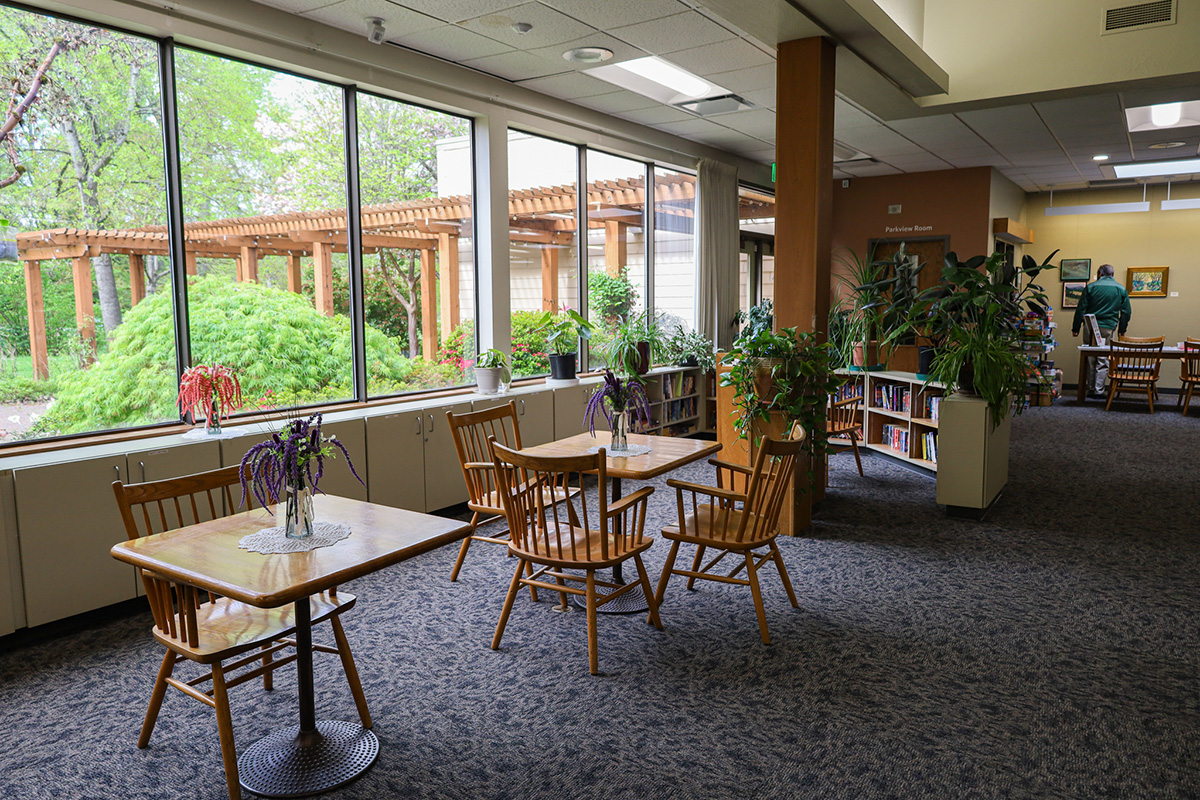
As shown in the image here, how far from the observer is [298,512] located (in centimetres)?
264

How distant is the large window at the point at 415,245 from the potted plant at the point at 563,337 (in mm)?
834

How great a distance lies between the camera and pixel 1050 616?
3.89 m

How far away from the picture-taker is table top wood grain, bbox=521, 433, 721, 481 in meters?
3.70

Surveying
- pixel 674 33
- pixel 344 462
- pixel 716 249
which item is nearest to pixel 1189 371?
pixel 716 249

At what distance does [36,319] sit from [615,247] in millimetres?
5210

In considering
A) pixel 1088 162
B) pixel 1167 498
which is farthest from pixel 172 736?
pixel 1088 162

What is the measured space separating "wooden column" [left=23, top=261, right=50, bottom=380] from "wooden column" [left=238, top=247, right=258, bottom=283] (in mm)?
1063

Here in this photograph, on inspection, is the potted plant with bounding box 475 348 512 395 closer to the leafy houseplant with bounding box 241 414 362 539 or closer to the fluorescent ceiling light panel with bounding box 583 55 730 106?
the fluorescent ceiling light panel with bounding box 583 55 730 106

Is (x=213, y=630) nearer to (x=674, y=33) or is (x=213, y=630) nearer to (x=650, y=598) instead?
(x=650, y=598)

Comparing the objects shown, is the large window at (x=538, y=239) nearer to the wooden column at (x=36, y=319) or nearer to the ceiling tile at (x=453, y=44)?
the ceiling tile at (x=453, y=44)

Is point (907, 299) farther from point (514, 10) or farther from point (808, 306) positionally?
point (514, 10)

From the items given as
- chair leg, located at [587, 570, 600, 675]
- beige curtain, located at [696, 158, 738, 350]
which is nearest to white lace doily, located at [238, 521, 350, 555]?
chair leg, located at [587, 570, 600, 675]

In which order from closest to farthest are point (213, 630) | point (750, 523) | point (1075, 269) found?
1. point (213, 630)
2. point (750, 523)
3. point (1075, 269)

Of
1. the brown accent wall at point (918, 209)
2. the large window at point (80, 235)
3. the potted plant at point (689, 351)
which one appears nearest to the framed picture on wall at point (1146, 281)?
the brown accent wall at point (918, 209)
